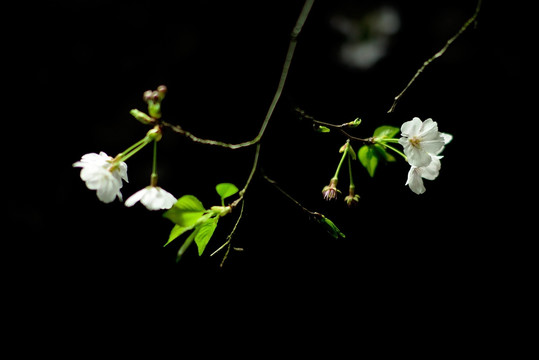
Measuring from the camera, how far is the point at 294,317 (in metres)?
1.32

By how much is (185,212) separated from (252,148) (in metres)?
0.68

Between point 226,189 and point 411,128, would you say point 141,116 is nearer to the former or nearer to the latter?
point 226,189

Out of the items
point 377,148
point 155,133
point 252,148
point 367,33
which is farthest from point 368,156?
point 367,33

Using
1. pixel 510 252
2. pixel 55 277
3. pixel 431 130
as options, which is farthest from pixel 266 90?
pixel 510 252

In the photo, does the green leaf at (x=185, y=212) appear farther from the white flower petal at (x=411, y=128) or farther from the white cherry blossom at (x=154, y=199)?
the white flower petal at (x=411, y=128)

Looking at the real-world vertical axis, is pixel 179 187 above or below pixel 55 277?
above

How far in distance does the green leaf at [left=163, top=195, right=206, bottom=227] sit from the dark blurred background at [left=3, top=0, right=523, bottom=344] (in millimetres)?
487

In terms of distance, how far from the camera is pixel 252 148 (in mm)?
1229

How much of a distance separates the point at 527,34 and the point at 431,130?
91 centimetres

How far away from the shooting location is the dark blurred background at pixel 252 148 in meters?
1.09

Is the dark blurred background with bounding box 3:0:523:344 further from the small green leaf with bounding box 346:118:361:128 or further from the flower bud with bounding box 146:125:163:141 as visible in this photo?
the flower bud with bounding box 146:125:163:141

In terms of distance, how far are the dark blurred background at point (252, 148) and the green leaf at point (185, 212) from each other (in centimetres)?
49

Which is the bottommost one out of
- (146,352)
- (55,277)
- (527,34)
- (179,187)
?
(146,352)

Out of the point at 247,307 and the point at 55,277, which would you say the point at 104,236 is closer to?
the point at 55,277
